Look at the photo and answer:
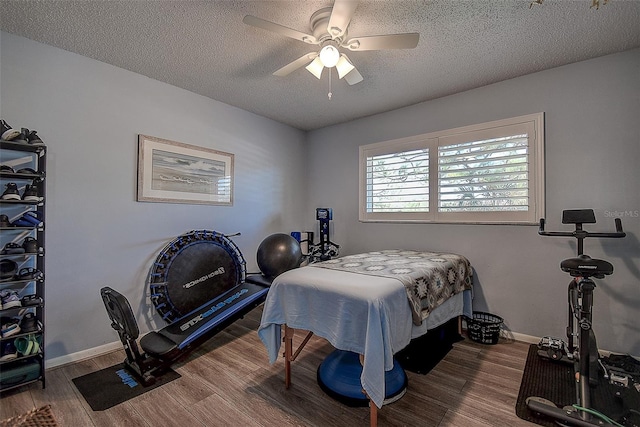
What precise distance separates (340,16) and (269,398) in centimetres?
253

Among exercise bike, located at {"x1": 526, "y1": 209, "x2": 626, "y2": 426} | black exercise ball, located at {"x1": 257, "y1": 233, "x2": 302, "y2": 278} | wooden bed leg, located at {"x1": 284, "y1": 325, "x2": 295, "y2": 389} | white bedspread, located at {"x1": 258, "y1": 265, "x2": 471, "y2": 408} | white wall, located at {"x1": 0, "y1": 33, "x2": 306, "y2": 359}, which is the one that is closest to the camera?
white bedspread, located at {"x1": 258, "y1": 265, "x2": 471, "y2": 408}

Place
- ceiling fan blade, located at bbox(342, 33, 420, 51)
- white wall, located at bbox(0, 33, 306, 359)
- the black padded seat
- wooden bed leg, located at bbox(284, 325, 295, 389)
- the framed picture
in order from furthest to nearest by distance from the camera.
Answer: the framed picture
white wall, located at bbox(0, 33, 306, 359)
the black padded seat
wooden bed leg, located at bbox(284, 325, 295, 389)
ceiling fan blade, located at bbox(342, 33, 420, 51)

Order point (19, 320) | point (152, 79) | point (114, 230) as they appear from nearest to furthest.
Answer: point (19, 320) < point (114, 230) < point (152, 79)

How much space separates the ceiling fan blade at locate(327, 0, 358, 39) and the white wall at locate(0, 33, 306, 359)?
214cm

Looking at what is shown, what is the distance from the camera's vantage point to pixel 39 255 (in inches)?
85.9

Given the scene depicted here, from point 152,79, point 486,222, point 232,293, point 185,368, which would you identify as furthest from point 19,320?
point 486,222

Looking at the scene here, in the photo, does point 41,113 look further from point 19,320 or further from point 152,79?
point 19,320

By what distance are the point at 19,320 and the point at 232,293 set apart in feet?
5.26

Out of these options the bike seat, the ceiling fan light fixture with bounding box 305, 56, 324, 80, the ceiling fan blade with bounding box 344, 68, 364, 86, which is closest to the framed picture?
the ceiling fan light fixture with bounding box 305, 56, 324, 80

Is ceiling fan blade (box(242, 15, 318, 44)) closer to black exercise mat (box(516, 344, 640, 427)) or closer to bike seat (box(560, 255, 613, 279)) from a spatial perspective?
bike seat (box(560, 255, 613, 279))

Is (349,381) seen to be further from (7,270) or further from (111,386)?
(7,270)

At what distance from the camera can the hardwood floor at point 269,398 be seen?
180 centimetres

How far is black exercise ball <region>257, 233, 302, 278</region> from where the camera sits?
333 cm

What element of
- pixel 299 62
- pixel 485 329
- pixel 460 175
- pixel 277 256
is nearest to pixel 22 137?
pixel 299 62
